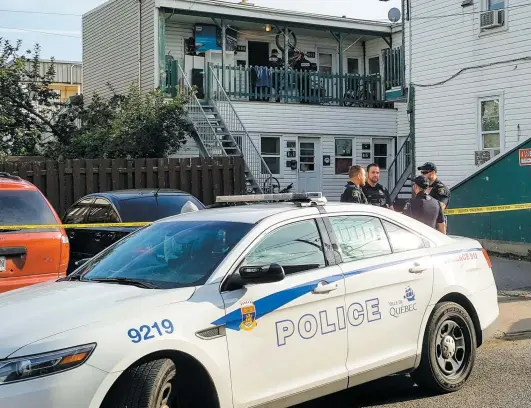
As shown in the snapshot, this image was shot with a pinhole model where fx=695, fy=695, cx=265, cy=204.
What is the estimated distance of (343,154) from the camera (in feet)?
73.3

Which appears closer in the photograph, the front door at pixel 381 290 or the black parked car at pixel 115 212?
the front door at pixel 381 290

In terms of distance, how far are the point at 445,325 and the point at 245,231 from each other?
1989mm

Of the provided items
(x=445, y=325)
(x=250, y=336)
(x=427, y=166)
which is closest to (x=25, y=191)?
(x=250, y=336)

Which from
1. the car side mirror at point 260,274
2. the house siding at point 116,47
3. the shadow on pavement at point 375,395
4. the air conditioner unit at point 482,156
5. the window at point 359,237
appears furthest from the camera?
the house siding at point 116,47

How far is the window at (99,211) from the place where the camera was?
959cm

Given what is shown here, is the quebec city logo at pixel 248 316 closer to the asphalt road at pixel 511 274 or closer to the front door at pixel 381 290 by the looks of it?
the front door at pixel 381 290

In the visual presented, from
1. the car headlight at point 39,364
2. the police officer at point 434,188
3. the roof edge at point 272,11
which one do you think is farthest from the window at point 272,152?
the car headlight at point 39,364

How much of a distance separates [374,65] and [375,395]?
19.9 meters

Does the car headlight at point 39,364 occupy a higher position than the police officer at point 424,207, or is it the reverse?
the police officer at point 424,207

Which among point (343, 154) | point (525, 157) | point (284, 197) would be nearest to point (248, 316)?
point (284, 197)

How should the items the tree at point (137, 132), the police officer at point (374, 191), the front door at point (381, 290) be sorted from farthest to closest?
the tree at point (137, 132) → the police officer at point (374, 191) → the front door at point (381, 290)

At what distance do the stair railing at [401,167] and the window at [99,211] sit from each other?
11.7 meters

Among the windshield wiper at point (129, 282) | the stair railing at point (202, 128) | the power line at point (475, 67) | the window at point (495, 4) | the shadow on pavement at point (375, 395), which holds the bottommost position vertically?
the shadow on pavement at point (375, 395)

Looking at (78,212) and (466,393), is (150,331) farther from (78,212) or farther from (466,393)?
(78,212)
